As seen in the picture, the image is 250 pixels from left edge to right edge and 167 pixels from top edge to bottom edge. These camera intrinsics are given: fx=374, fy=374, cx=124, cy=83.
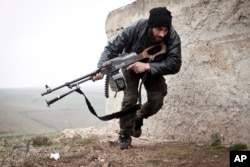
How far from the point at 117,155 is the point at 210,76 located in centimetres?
138

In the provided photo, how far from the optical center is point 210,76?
421 centimetres

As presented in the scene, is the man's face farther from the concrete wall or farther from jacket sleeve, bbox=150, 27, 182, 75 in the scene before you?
the concrete wall

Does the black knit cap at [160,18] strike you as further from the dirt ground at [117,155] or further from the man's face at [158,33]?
the dirt ground at [117,155]

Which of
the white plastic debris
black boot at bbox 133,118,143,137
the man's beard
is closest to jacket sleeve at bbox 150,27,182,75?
the man's beard

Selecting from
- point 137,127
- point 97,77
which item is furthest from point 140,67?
point 137,127

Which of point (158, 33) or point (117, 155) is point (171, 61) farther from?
point (117, 155)

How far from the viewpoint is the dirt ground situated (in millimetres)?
3450

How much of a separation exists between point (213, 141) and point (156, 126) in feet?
3.11

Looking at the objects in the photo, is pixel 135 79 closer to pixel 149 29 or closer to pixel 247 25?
pixel 149 29

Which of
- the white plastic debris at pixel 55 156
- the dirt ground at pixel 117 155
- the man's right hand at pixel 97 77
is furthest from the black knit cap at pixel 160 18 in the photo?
the white plastic debris at pixel 55 156

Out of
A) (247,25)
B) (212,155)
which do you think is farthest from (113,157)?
(247,25)

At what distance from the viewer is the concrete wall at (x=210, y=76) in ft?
12.9

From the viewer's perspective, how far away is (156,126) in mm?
4922

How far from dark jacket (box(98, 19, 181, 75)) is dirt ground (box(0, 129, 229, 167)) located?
85 centimetres
